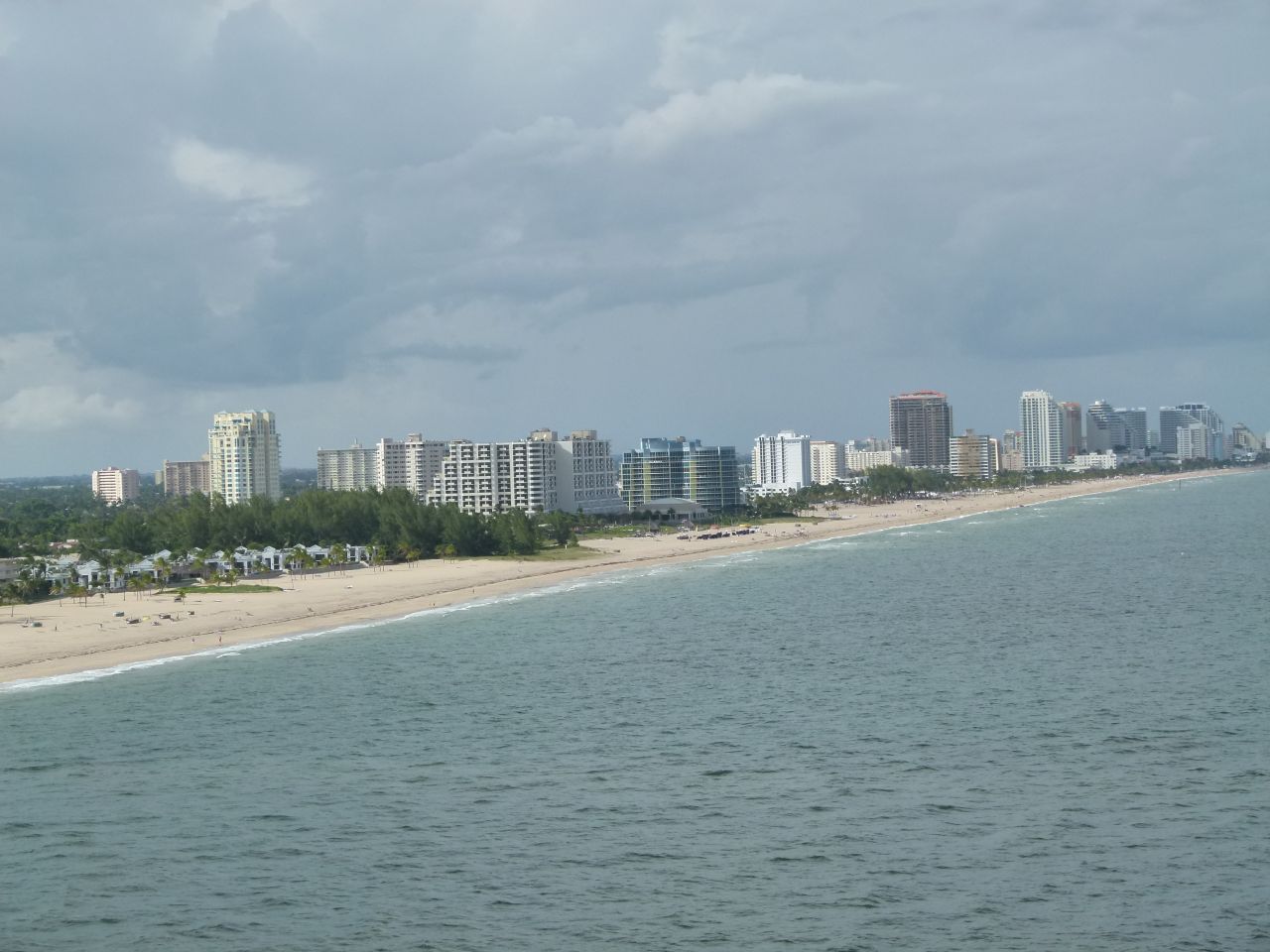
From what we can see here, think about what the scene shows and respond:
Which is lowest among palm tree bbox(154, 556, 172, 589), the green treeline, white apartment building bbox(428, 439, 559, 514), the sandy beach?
the sandy beach

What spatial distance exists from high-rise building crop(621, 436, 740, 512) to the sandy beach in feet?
223

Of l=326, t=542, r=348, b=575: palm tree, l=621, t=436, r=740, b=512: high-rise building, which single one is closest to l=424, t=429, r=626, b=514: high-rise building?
l=621, t=436, r=740, b=512: high-rise building

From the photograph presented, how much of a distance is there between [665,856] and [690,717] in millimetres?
14138

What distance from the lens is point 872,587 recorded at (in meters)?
85.8

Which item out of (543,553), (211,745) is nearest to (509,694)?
(211,745)

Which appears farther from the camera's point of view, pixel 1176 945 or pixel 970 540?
pixel 970 540

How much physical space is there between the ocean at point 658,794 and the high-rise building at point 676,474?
130611mm

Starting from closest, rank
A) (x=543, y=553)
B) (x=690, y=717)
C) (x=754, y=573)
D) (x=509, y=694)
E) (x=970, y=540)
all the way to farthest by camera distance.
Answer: (x=690, y=717) → (x=509, y=694) → (x=754, y=573) → (x=543, y=553) → (x=970, y=540)

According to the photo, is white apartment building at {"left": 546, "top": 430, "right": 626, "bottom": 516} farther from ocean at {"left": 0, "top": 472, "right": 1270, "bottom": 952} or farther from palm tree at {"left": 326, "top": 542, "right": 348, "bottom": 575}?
ocean at {"left": 0, "top": 472, "right": 1270, "bottom": 952}

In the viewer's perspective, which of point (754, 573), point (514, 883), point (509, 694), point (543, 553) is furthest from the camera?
point (543, 553)

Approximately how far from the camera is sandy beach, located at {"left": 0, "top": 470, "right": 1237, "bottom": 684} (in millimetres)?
59000

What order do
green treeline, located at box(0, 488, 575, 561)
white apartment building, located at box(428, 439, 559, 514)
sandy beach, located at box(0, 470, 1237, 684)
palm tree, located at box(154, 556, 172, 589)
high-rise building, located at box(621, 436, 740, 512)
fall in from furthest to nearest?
high-rise building, located at box(621, 436, 740, 512), white apartment building, located at box(428, 439, 559, 514), green treeline, located at box(0, 488, 575, 561), palm tree, located at box(154, 556, 172, 589), sandy beach, located at box(0, 470, 1237, 684)

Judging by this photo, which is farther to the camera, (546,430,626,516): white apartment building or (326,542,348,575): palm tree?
(546,430,626,516): white apartment building

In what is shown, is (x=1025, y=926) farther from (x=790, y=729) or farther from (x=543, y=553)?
(x=543, y=553)
